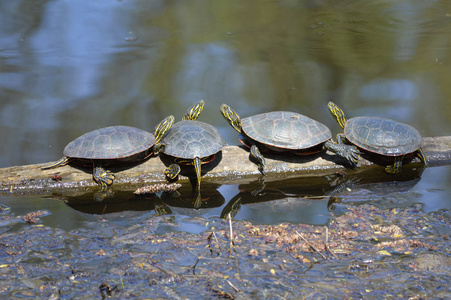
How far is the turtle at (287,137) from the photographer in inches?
196

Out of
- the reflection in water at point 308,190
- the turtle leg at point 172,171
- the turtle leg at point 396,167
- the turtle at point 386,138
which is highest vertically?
the turtle at point 386,138

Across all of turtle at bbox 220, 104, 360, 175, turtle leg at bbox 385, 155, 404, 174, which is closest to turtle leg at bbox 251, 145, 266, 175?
turtle at bbox 220, 104, 360, 175

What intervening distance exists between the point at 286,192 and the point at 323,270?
170cm

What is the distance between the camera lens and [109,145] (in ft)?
15.3

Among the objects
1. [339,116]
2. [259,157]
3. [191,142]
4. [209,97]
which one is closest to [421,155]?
[339,116]

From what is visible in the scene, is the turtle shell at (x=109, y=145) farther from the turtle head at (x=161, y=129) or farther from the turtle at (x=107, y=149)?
the turtle head at (x=161, y=129)

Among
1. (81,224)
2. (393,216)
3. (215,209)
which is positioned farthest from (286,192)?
(81,224)

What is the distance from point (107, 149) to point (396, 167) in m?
3.28

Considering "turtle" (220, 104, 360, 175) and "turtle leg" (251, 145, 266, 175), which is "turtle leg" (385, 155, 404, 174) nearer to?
"turtle" (220, 104, 360, 175)

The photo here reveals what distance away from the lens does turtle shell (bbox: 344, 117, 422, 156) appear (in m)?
4.95

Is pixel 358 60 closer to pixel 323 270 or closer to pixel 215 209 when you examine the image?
pixel 215 209

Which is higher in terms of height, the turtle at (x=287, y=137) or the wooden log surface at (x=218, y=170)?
the turtle at (x=287, y=137)

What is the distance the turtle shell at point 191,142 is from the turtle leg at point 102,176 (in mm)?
655

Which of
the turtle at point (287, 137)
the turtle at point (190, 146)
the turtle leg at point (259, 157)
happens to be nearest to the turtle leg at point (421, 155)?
the turtle at point (287, 137)
